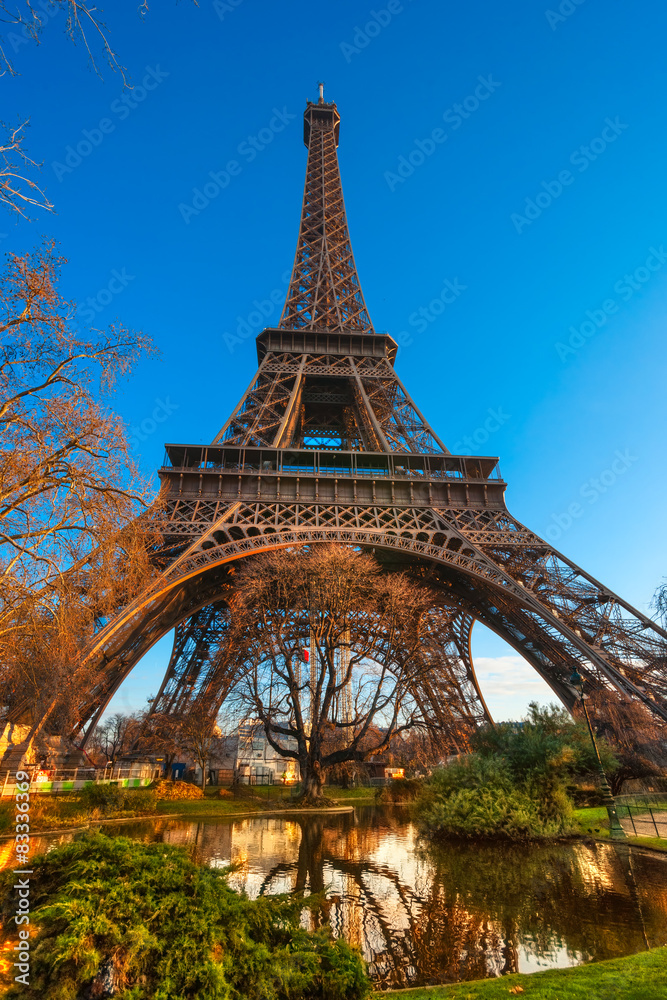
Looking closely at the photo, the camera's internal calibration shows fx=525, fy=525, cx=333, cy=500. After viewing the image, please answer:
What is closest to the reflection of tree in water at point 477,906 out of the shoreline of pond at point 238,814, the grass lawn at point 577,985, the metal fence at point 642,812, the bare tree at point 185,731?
the grass lawn at point 577,985

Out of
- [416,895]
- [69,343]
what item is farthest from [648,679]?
[69,343]

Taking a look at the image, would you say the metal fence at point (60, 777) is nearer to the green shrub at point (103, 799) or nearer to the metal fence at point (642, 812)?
the green shrub at point (103, 799)

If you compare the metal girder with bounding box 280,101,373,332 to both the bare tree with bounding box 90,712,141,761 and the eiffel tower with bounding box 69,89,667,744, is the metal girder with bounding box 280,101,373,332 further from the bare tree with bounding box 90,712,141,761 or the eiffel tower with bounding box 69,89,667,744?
the bare tree with bounding box 90,712,141,761

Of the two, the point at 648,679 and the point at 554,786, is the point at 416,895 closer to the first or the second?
the point at 554,786

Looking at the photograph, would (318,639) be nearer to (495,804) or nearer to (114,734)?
(495,804)

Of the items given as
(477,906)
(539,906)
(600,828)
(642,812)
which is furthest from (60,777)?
(642,812)
